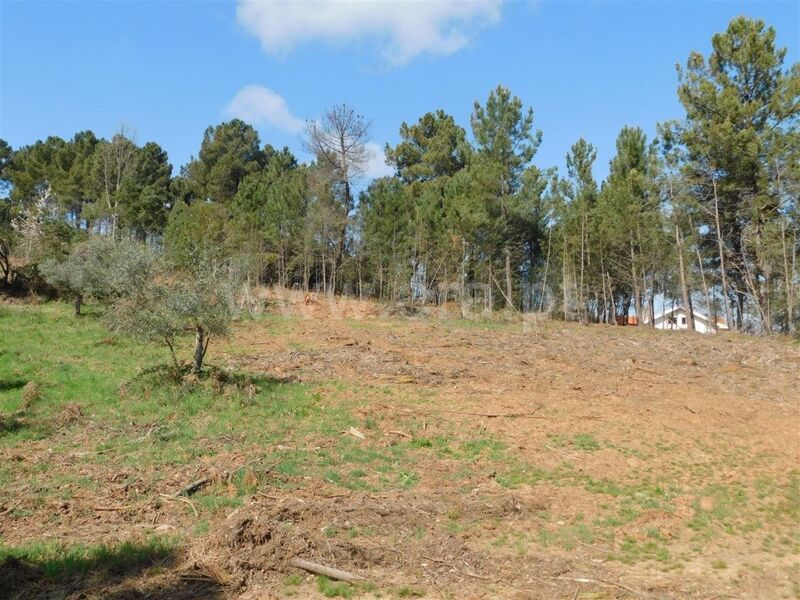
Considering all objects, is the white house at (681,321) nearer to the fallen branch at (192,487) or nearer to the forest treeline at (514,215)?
the forest treeline at (514,215)

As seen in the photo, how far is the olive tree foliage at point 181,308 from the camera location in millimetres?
14258

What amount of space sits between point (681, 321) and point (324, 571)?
64005mm

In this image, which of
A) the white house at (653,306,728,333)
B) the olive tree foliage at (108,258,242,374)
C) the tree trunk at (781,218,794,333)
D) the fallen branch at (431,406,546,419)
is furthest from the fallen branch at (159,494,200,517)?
the white house at (653,306,728,333)

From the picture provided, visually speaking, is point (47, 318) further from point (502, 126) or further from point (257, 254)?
point (502, 126)

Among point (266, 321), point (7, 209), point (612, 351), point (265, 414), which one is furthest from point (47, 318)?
point (612, 351)

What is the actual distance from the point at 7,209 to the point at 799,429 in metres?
39.5

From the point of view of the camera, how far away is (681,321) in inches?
2477

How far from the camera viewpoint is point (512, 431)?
12711mm

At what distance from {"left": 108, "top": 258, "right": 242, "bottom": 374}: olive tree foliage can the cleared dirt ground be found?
8.86 ft

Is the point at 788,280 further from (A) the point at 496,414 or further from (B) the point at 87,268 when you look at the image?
(B) the point at 87,268

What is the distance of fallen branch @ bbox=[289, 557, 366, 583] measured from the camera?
6469 mm

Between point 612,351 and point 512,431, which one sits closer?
point 512,431

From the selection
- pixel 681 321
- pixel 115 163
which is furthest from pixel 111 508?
pixel 681 321

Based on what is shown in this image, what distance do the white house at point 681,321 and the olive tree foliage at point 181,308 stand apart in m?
27.9
